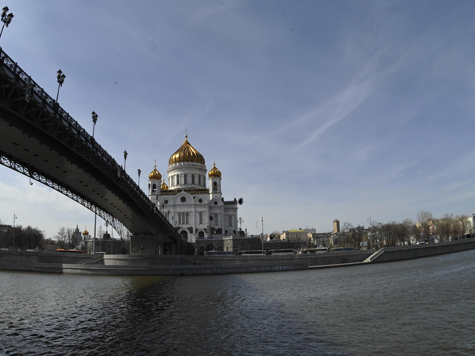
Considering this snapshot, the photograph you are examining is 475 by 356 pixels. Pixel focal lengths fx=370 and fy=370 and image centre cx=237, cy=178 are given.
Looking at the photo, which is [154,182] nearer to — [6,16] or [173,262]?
[173,262]

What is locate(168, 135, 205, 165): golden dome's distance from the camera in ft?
265

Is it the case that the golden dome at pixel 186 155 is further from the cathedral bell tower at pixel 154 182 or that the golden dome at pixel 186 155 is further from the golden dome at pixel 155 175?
the cathedral bell tower at pixel 154 182

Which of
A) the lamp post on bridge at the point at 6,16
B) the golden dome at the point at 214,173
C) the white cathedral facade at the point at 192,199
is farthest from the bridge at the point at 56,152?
the golden dome at the point at 214,173

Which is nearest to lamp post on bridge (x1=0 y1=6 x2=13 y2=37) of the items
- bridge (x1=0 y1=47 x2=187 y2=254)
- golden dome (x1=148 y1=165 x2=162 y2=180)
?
bridge (x1=0 y1=47 x2=187 y2=254)

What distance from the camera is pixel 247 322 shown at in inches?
519

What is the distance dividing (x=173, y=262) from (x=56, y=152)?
24453 millimetres

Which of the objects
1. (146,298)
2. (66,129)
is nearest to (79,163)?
(66,129)

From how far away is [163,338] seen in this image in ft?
35.8

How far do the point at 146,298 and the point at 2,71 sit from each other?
12.6 m

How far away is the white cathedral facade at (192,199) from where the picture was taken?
74.4 m

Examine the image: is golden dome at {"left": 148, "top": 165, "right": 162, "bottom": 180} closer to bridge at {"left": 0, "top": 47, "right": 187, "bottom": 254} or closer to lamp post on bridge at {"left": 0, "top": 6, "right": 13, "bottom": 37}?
bridge at {"left": 0, "top": 47, "right": 187, "bottom": 254}

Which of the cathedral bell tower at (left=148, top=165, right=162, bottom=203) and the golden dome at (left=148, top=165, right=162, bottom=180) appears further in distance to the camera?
the golden dome at (left=148, top=165, right=162, bottom=180)

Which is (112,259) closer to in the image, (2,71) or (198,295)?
(198,295)

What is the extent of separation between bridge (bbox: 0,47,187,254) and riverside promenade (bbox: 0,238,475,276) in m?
5.71
